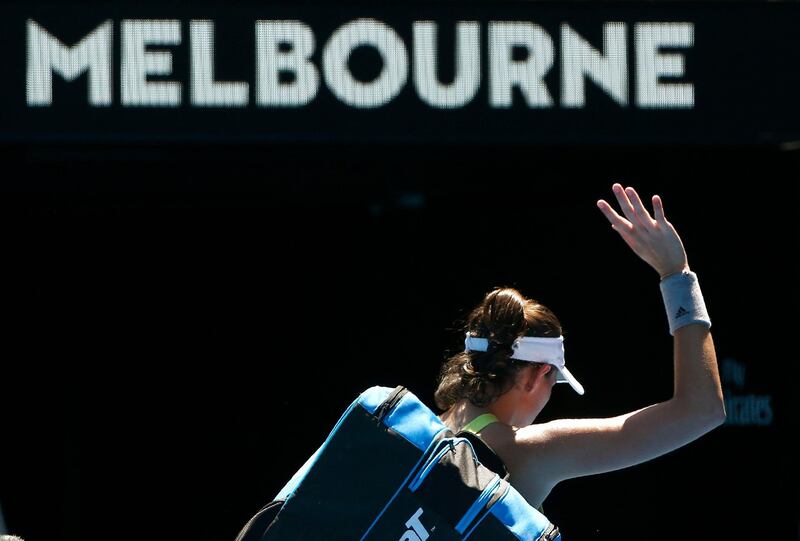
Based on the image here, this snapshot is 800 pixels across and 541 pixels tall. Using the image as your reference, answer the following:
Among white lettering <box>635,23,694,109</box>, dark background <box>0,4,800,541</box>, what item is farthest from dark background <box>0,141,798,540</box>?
white lettering <box>635,23,694,109</box>

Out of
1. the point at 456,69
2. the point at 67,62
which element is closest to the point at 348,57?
the point at 456,69

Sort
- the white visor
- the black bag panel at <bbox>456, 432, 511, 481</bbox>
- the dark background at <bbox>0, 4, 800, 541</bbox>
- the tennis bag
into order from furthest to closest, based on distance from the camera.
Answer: the dark background at <bbox>0, 4, 800, 541</bbox> → the white visor → the black bag panel at <bbox>456, 432, 511, 481</bbox> → the tennis bag

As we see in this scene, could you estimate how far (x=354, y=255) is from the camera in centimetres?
516

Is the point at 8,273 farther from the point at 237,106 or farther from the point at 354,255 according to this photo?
the point at 237,106

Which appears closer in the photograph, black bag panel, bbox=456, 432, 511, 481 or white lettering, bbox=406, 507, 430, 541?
white lettering, bbox=406, 507, 430, 541

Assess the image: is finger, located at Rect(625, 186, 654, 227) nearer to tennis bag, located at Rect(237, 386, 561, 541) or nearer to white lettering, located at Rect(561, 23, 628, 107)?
tennis bag, located at Rect(237, 386, 561, 541)

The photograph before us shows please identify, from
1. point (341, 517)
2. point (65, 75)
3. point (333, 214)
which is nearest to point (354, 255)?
point (333, 214)

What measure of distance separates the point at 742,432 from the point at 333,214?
70.6 inches

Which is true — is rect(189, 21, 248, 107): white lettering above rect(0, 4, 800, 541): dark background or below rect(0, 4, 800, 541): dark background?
above

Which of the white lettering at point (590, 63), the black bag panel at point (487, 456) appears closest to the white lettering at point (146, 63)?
the white lettering at point (590, 63)

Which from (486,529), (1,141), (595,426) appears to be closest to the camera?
(486,529)

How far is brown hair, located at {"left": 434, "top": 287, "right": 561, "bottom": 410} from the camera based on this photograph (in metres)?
2.33

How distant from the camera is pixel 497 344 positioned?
2.35 m

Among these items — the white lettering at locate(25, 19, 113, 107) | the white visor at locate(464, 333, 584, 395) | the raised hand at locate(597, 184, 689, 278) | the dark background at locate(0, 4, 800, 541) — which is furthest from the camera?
the dark background at locate(0, 4, 800, 541)
